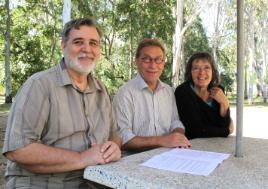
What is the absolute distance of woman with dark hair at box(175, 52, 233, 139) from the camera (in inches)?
133

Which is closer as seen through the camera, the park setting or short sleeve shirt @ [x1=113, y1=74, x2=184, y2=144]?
short sleeve shirt @ [x1=113, y1=74, x2=184, y2=144]

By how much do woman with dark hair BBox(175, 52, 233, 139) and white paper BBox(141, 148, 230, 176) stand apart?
0.84m

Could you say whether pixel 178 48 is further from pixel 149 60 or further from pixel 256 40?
pixel 256 40

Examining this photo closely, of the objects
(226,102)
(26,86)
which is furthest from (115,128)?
(226,102)

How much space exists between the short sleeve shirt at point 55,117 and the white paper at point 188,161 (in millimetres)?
439

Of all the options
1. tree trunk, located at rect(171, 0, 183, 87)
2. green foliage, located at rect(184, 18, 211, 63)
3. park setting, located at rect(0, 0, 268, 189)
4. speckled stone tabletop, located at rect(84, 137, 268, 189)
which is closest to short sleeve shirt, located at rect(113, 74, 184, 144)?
park setting, located at rect(0, 0, 268, 189)

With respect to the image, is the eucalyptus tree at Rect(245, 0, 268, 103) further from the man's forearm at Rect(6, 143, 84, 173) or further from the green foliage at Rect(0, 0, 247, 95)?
the man's forearm at Rect(6, 143, 84, 173)

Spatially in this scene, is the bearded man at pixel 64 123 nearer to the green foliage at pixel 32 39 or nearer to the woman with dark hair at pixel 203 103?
the woman with dark hair at pixel 203 103

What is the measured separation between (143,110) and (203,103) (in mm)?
551

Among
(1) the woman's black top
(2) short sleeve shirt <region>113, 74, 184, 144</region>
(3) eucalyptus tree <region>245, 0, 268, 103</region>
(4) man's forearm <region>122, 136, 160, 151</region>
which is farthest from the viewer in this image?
(3) eucalyptus tree <region>245, 0, 268, 103</region>

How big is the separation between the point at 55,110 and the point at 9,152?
0.33 meters

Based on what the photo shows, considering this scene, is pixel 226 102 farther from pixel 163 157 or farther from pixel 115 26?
pixel 115 26

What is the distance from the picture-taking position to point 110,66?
24.9 m

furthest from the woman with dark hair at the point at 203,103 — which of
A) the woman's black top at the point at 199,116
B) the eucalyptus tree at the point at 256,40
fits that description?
the eucalyptus tree at the point at 256,40
